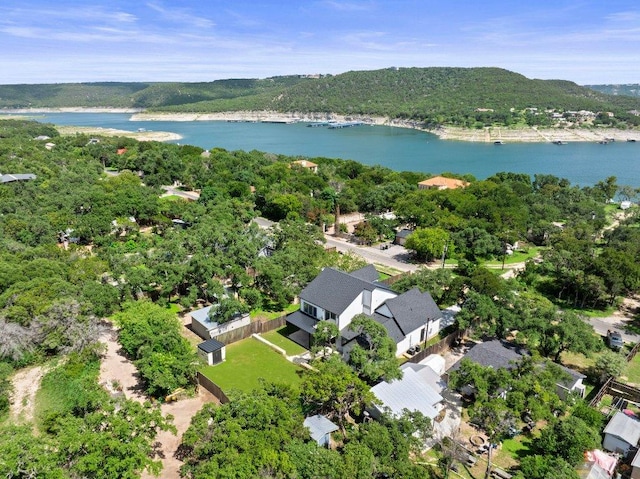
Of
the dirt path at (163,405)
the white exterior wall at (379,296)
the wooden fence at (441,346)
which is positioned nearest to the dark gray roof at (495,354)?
the wooden fence at (441,346)

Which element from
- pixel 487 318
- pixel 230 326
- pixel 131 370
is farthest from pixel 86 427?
pixel 487 318

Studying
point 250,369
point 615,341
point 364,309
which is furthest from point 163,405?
point 615,341

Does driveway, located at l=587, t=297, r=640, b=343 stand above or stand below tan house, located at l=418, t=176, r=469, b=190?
below

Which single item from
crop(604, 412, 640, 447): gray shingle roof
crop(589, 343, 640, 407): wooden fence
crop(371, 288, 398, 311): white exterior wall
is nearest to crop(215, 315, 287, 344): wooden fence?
crop(371, 288, 398, 311): white exterior wall

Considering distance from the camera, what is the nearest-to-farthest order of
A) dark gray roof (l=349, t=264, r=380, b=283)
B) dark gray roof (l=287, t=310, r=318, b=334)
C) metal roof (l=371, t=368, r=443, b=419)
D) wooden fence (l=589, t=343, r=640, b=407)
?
metal roof (l=371, t=368, r=443, b=419), wooden fence (l=589, t=343, r=640, b=407), dark gray roof (l=287, t=310, r=318, b=334), dark gray roof (l=349, t=264, r=380, b=283)

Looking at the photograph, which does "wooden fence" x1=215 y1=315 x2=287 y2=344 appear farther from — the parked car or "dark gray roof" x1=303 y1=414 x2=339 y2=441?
the parked car

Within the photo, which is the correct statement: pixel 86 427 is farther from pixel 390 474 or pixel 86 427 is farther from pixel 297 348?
pixel 297 348

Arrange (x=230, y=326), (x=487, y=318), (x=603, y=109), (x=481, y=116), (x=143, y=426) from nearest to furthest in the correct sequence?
1. (x=143, y=426)
2. (x=487, y=318)
3. (x=230, y=326)
4. (x=481, y=116)
5. (x=603, y=109)
